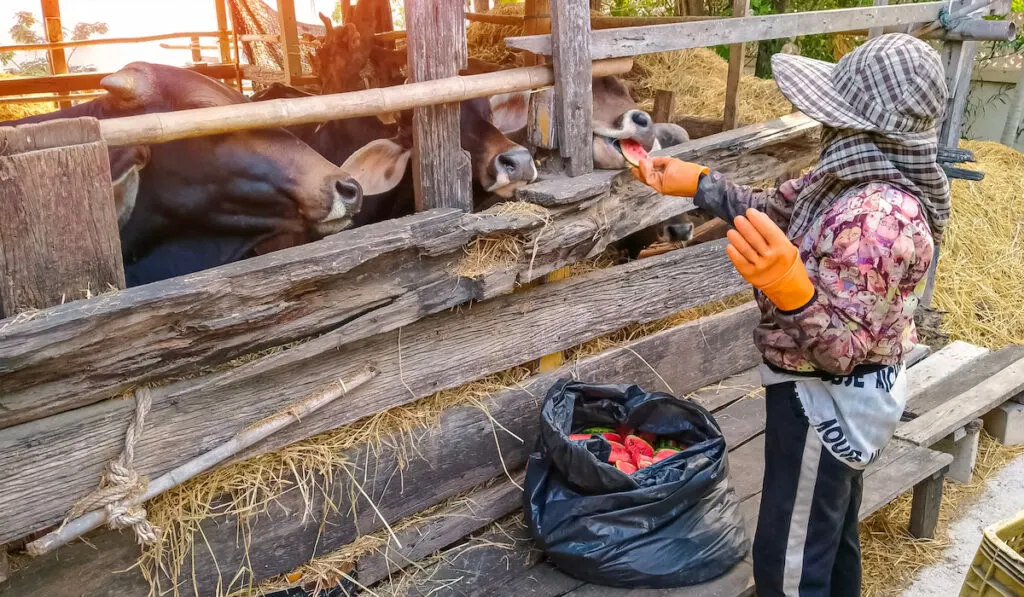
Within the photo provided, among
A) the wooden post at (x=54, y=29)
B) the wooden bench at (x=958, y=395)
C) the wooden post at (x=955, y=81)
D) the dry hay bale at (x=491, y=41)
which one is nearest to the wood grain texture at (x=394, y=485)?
the wooden bench at (x=958, y=395)

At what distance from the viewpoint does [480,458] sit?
10.6 ft

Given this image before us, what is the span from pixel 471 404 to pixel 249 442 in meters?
0.89

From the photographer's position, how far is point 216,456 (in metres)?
2.52

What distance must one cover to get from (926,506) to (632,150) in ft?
6.97

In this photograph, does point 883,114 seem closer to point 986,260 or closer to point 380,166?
point 380,166

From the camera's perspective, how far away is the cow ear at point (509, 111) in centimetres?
385

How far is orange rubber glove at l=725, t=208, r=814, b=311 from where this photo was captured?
6.94 ft

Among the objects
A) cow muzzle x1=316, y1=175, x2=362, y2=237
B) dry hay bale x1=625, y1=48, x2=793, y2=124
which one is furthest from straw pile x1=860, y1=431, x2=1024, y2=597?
dry hay bale x1=625, y1=48, x2=793, y2=124

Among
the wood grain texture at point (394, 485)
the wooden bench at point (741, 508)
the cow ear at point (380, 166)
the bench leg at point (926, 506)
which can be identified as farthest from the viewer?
the bench leg at point (926, 506)

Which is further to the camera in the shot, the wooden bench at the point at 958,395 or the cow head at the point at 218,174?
the wooden bench at the point at 958,395

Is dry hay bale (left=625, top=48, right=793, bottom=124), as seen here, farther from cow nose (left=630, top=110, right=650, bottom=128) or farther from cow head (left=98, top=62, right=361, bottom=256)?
cow head (left=98, top=62, right=361, bottom=256)

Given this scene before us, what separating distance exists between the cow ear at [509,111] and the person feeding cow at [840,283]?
1523 mm

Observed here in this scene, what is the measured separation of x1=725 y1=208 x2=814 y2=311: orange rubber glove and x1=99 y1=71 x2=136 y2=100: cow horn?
2.16 metres

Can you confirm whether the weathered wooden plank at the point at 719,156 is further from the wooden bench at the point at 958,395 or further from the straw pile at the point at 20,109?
the straw pile at the point at 20,109
